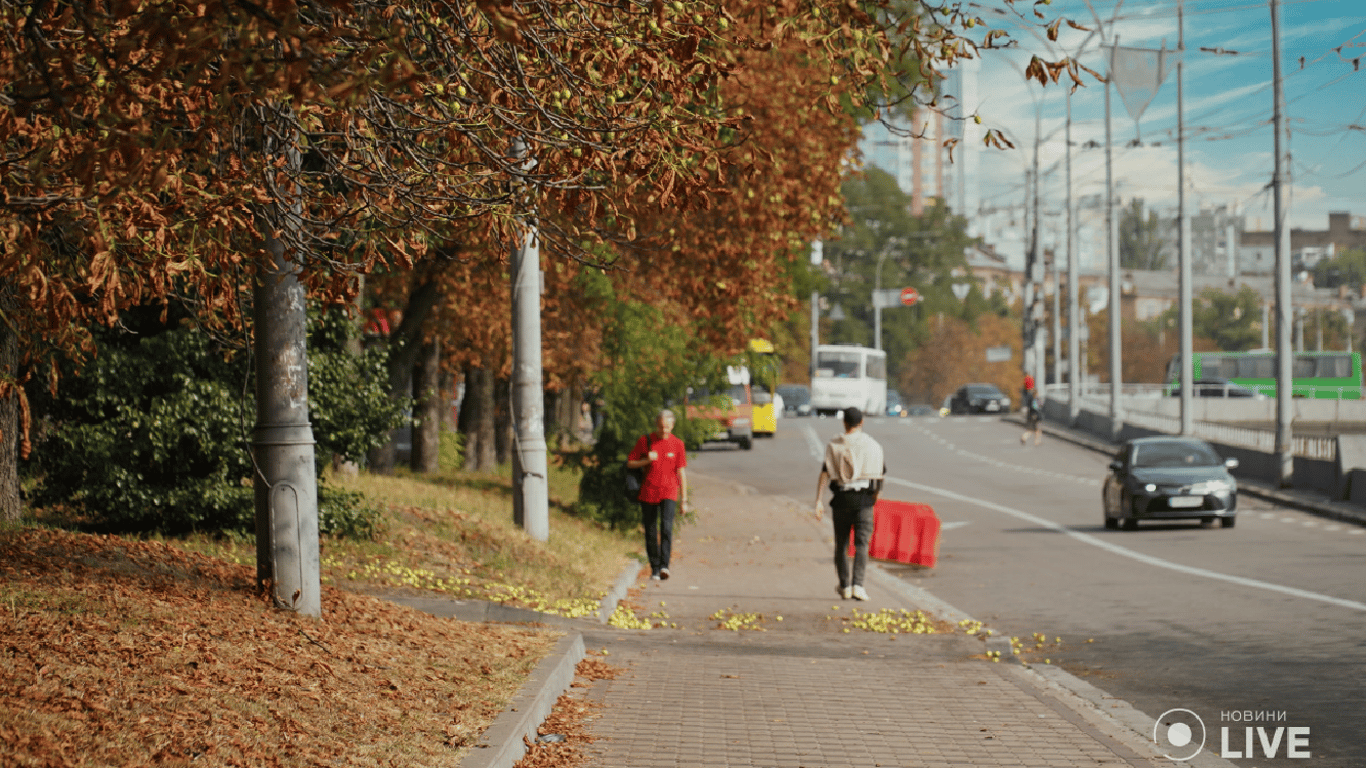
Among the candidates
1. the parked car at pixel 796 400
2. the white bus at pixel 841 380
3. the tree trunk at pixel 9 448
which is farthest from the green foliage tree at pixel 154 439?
the parked car at pixel 796 400

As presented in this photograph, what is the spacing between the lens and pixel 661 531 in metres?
15.9

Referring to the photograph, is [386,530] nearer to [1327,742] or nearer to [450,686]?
[450,686]

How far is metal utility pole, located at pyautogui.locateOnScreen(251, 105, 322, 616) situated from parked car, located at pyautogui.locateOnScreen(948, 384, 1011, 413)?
239 feet

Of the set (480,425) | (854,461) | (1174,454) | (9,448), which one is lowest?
(1174,454)

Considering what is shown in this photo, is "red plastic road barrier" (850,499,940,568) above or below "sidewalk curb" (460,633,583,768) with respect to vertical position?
below

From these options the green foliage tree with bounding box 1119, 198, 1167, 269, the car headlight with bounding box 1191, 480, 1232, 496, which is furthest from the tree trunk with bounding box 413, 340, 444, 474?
the green foliage tree with bounding box 1119, 198, 1167, 269

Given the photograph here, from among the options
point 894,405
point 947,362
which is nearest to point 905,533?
point 894,405

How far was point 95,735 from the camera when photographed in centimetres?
532

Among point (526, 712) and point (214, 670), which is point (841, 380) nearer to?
point (526, 712)

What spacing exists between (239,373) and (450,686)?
6162 millimetres

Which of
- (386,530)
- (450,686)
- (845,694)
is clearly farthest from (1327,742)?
(386,530)

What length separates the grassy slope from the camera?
5562 millimetres

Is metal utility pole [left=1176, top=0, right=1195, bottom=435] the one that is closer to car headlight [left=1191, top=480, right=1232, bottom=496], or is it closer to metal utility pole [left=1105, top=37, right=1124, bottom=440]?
metal utility pole [left=1105, top=37, right=1124, bottom=440]

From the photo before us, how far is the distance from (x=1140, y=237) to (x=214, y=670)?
199444 mm
